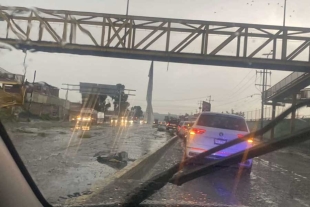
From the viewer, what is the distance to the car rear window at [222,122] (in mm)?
12828

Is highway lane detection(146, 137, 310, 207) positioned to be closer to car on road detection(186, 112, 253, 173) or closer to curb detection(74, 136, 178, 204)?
curb detection(74, 136, 178, 204)

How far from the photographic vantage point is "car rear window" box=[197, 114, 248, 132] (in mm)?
12828

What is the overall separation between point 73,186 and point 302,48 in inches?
652

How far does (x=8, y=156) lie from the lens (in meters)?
3.61

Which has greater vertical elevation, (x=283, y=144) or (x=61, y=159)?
(x=283, y=144)

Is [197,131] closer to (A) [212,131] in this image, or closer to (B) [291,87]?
(A) [212,131]

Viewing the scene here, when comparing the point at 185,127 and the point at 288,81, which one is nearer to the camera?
the point at 288,81

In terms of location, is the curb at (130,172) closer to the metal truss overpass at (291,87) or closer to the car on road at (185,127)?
the car on road at (185,127)

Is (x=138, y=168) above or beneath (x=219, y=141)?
beneath

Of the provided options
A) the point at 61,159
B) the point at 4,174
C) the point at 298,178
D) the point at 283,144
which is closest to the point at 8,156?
the point at 4,174

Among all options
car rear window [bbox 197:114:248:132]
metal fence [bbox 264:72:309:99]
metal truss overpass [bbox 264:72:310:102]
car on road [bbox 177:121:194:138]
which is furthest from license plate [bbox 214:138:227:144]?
metal fence [bbox 264:72:309:99]

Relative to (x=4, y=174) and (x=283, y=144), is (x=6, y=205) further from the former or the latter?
(x=283, y=144)

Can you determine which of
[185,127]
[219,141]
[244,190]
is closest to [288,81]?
[185,127]

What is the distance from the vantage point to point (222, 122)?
13023 millimetres
